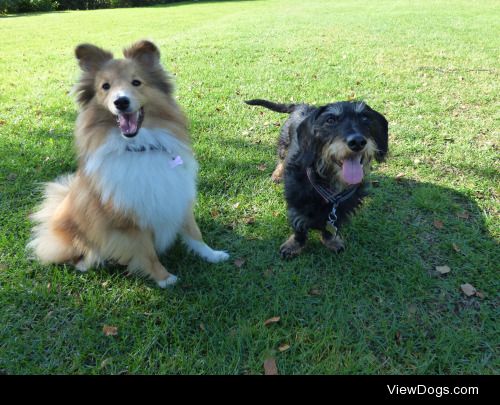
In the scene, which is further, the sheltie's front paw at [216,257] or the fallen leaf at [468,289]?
the sheltie's front paw at [216,257]

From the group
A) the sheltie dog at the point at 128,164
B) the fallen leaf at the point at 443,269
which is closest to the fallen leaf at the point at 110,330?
the sheltie dog at the point at 128,164

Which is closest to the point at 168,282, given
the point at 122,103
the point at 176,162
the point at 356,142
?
the point at 176,162

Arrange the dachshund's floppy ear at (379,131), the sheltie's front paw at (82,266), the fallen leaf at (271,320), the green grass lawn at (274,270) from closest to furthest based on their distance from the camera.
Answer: the green grass lawn at (274,270) < the fallen leaf at (271,320) < the dachshund's floppy ear at (379,131) < the sheltie's front paw at (82,266)

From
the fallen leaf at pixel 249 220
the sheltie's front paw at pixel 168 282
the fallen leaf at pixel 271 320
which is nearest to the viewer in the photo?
the fallen leaf at pixel 271 320

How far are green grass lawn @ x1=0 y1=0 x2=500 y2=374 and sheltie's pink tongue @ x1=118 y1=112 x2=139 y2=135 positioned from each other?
0.82m

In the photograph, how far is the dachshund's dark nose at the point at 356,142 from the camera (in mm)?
2443

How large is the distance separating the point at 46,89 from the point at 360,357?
25.0ft

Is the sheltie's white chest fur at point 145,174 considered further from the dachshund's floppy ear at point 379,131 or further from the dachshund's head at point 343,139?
the dachshund's floppy ear at point 379,131

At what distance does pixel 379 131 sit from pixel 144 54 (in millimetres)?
1954

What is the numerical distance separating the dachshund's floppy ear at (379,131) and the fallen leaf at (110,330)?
2474mm

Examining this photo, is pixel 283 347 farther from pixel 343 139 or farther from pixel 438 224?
pixel 438 224

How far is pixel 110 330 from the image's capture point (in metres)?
2.57

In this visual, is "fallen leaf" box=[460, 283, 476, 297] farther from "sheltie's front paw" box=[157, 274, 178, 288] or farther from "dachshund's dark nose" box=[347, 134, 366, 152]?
"sheltie's front paw" box=[157, 274, 178, 288]
